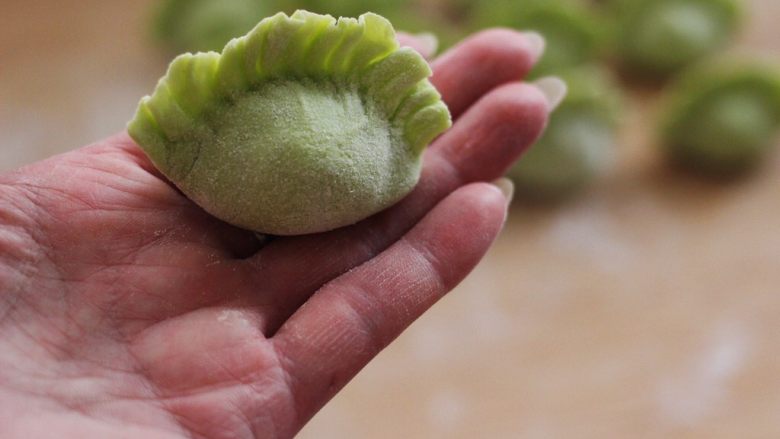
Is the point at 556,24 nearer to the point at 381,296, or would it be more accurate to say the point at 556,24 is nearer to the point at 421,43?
the point at 421,43

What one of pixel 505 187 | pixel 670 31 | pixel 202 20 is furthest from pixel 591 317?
pixel 202 20

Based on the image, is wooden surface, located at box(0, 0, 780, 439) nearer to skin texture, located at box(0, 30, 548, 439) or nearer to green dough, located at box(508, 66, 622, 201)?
green dough, located at box(508, 66, 622, 201)

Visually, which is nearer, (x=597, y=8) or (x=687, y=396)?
(x=687, y=396)

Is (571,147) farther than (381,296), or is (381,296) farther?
(571,147)

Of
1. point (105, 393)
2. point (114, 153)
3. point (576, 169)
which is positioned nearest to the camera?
point (105, 393)

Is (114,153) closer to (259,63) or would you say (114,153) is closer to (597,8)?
(259,63)

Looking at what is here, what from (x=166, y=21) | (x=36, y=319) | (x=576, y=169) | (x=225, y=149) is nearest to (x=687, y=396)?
(x=576, y=169)
